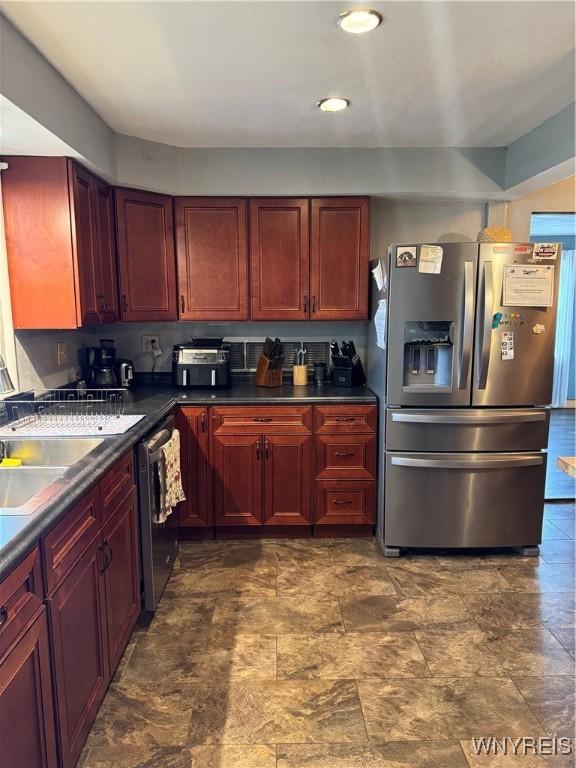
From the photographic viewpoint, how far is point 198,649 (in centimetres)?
225

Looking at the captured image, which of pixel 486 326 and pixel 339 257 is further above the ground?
pixel 339 257

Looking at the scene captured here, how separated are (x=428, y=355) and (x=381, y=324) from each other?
33 centimetres

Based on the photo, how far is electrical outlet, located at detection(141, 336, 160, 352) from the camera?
3717 millimetres

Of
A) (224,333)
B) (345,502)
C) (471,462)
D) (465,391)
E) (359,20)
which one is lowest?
(345,502)

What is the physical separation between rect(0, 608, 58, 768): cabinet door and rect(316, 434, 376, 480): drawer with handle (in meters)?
2.04

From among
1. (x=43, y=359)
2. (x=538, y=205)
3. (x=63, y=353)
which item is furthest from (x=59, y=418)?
(x=538, y=205)

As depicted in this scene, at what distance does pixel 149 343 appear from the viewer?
3723 millimetres

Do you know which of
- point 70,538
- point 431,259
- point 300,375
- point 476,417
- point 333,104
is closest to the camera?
point 70,538

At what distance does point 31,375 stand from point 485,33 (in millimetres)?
2549

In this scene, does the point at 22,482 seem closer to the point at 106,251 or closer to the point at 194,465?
A: the point at 194,465

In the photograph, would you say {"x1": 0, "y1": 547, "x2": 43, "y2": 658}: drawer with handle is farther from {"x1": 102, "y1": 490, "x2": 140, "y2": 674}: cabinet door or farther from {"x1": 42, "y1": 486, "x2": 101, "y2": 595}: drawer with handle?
{"x1": 102, "y1": 490, "x2": 140, "y2": 674}: cabinet door

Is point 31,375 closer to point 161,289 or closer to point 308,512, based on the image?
point 161,289

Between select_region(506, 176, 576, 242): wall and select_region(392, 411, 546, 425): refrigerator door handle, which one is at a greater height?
select_region(506, 176, 576, 242): wall

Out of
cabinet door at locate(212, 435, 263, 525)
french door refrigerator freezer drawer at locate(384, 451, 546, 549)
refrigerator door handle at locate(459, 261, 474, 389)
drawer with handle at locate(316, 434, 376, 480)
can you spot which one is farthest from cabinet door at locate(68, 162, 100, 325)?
refrigerator door handle at locate(459, 261, 474, 389)
